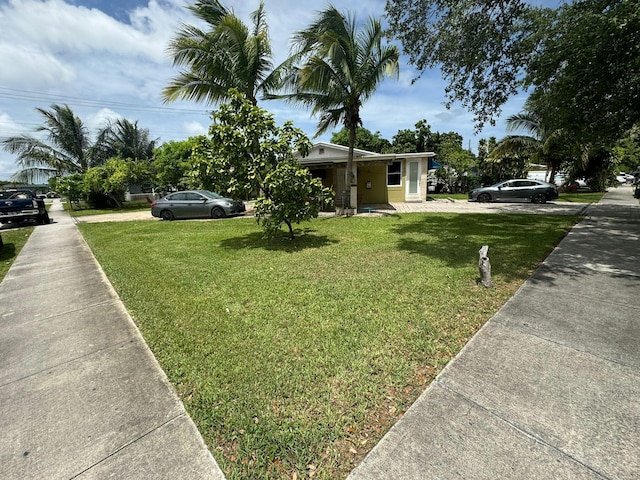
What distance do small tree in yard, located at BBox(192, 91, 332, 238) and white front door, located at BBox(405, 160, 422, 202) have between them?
38.1 ft

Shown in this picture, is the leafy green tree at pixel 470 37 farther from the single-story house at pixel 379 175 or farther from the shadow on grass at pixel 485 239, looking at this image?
the single-story house at pixel 379 175

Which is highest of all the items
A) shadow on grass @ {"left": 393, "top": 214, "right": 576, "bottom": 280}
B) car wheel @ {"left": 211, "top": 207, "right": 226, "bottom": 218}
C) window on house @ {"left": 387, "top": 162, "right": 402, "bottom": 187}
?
window on house @ {"left": 387, "top": 162, "right": 402, "bottom": 187}

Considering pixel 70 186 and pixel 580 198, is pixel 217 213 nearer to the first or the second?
pixel 70 186

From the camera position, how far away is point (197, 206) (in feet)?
44.6

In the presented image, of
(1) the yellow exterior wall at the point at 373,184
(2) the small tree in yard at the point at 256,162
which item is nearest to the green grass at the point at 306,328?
(2) the small tree in yard at the point at 256,162

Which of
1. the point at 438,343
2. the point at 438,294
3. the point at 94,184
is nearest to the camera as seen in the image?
the point at 438,343

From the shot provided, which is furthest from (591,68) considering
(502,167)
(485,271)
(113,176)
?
(113,176)

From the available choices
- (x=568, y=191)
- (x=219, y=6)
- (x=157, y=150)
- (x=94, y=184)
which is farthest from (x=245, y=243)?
(x=568, y=191)

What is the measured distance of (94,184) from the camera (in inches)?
779

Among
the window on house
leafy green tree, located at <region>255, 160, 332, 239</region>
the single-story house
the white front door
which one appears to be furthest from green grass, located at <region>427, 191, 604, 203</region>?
leafy green tree, located at <region>255, 160, 332, 239</region>

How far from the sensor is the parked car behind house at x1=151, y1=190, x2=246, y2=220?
13.5 meters

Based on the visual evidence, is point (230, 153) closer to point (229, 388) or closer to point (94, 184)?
point (229, 388)

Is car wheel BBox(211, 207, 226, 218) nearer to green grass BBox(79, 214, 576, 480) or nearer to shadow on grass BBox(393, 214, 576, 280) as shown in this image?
green grass BBox(79, 214, 576, 480)

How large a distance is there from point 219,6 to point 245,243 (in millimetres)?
9776
